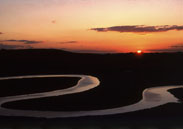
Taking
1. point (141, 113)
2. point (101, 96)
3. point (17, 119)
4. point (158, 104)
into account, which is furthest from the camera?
point (101, 96)

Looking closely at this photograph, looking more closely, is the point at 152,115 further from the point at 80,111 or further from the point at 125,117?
the point at 80,111

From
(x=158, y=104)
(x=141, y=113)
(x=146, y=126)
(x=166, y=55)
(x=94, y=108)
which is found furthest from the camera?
(x=166, y=55)

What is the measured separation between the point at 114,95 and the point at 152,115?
23.1 feet

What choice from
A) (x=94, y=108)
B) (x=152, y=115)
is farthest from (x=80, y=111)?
(x=152, y=115)

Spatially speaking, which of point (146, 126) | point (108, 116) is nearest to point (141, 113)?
point (108, 116)

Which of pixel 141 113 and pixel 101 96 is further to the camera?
pixel 101 96

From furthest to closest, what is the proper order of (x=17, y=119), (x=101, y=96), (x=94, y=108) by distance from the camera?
(x=101, y=96) < (x=94, y=108) < (x=17, y=119)

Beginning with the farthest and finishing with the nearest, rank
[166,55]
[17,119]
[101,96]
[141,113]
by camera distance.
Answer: [166,55]
[101,96]
[141,113]
[17,119]

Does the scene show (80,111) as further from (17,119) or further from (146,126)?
(146,126)

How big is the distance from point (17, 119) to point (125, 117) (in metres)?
5.86

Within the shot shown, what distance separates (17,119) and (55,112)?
8.16ft

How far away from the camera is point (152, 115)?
48.5ft

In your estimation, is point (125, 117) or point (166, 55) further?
point (166, 55)

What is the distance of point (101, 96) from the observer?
21.2 m
